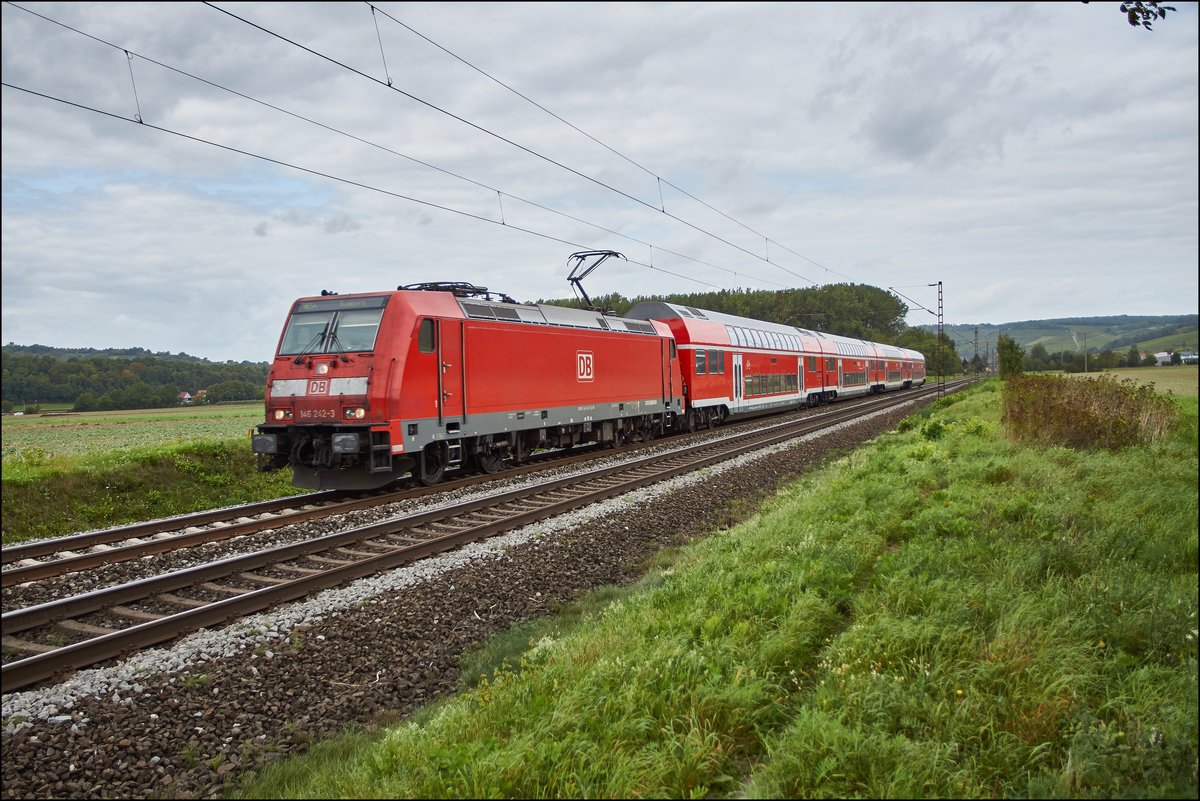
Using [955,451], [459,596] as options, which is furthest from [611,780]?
[955,451]

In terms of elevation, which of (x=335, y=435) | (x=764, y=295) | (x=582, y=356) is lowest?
(x=335, y=435)

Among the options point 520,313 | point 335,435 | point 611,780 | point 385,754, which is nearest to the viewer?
point 611,780

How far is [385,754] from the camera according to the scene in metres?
4.07

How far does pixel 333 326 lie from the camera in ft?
42.1

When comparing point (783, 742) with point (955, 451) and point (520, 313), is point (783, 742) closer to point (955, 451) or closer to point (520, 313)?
point (955, 451)

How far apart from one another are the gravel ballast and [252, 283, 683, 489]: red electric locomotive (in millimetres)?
4057

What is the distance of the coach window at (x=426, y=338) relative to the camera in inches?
507

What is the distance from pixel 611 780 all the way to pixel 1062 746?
88.5 inches

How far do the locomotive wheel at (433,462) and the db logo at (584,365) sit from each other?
4716mm

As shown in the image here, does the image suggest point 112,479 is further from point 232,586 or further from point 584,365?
point 584,365

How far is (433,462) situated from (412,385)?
78.4 inches

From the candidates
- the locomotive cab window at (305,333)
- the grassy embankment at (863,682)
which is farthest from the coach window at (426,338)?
the grassy embankment at (863,682)

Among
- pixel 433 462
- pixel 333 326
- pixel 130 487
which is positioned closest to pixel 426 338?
pixel 333 326

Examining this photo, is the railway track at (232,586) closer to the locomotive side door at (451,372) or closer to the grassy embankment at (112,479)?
the locomotive side door at (451,372)
